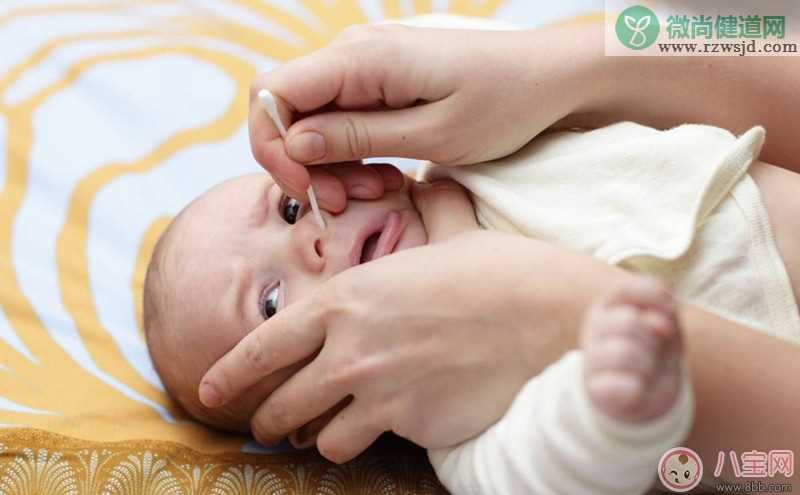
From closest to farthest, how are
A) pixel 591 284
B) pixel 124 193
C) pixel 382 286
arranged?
1. pixel 591 284
2. pixel 382 286
3. pixel 124 193

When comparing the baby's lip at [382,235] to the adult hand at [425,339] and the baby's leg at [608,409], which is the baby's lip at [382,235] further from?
the baby's leg at [608,409]

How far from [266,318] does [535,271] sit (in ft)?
1.28

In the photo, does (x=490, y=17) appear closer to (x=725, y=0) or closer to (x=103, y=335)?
(x=725, y=0)

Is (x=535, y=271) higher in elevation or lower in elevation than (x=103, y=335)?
higher

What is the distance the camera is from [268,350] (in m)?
1.12

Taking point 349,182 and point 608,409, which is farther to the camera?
point 349,182

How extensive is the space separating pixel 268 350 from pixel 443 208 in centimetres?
29

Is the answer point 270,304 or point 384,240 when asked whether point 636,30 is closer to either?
point 384,240

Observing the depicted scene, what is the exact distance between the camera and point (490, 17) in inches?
72.8

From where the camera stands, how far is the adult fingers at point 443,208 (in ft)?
3.90

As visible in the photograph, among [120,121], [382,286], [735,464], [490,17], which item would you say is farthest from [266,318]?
[490,17]

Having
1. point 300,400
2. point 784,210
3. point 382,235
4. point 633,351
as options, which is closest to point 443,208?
point 382,235

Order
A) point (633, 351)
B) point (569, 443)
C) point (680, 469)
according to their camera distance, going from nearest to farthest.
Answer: point (633, 351) → point (569, 443) → point (680, 469)

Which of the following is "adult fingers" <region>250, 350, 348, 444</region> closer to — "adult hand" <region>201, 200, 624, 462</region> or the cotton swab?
"adult hand" <region>201, 200, 624, 462</region>
